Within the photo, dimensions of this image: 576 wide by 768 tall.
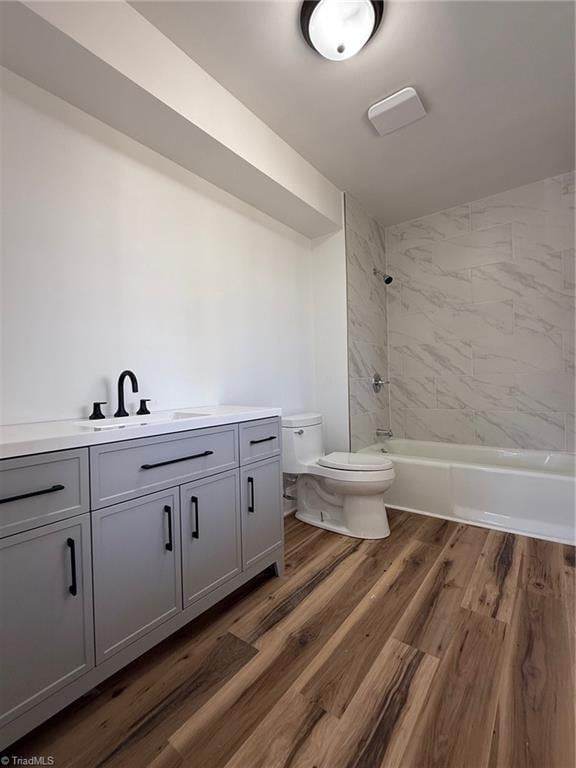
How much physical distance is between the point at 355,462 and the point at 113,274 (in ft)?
5.67

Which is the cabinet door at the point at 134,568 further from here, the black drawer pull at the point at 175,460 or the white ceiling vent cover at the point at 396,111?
the white ceiling vent cover at the point at 396,111

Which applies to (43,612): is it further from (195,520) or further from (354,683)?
(354,683)

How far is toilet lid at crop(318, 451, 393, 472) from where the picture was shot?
2.07 m

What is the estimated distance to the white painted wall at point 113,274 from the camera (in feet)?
4.20

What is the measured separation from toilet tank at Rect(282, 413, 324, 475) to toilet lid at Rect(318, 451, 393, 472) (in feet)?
0.34

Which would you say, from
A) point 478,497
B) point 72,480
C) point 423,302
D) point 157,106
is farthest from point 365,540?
point 157,106

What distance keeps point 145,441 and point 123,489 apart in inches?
6.6

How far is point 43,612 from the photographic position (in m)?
0.92

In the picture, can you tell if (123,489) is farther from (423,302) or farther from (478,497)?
(423,302)

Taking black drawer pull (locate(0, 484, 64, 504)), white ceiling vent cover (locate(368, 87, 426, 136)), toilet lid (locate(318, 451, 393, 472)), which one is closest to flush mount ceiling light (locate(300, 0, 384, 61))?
white ceiling vent cover (locate(368, 87, 426, 136))

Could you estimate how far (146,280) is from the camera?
1.68 metres

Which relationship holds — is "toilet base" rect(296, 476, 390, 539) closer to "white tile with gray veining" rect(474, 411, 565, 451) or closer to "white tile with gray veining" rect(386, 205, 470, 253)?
"white tile with gray veining" rect(474, 411, 565, 451)

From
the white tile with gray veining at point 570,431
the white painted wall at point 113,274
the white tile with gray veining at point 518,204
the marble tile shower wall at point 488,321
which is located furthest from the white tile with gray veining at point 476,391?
the white painted wall at point 113,274

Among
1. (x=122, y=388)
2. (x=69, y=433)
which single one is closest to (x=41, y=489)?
(x=69, y=433)
